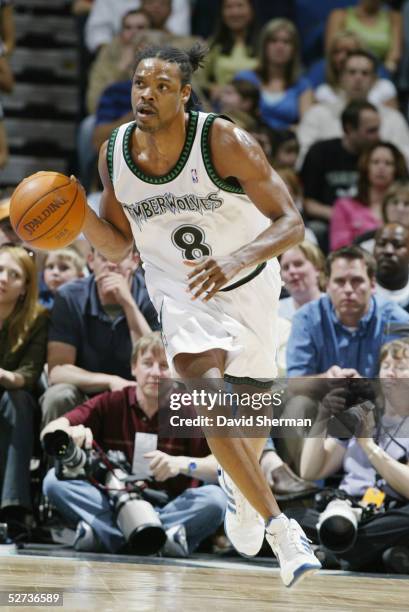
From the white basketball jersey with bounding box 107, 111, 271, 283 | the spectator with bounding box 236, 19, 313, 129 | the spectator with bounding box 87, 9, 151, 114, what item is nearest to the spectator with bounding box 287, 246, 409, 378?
the white basketball jersey with bounding box 107, 111, 271, 283

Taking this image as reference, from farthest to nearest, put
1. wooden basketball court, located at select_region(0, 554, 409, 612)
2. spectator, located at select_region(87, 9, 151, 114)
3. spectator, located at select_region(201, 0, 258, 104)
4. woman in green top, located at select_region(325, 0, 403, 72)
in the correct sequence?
woman in green top, located at select_region(325, 0, 403, 72) < spectator, located at select_region(201, 0, 258, 104) < spectator, located at select_region(87, 9, 151, 114) < wooden basketball court, located at select_region(0, 554, 409, 612)

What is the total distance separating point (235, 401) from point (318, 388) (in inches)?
44.1

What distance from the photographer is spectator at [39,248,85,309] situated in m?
A: 6.43

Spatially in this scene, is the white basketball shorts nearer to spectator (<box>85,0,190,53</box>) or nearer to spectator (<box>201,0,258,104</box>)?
spectator (<box>201,0,258,104</box>)

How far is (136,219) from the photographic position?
13.9 feet

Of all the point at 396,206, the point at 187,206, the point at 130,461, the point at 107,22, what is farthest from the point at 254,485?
the point at 107,22

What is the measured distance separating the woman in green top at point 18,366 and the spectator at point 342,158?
2828 mm

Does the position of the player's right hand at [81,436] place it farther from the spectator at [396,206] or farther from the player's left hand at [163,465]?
the spectator at [396,206]

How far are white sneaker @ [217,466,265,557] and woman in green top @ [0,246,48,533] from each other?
4.06 ft

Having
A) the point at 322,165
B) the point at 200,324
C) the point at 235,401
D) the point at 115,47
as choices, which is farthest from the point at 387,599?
the point at 115,47

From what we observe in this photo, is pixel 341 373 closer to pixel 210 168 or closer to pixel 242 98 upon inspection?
pixel 210 168

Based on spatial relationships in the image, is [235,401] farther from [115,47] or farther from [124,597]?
[115,47]

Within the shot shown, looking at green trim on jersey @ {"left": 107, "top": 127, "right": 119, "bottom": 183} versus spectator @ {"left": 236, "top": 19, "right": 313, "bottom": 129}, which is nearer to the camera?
green trim on jersey @ {"left": 107, "top": 127, "right": 119, "bottom": 183}

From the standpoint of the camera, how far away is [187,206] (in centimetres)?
415
